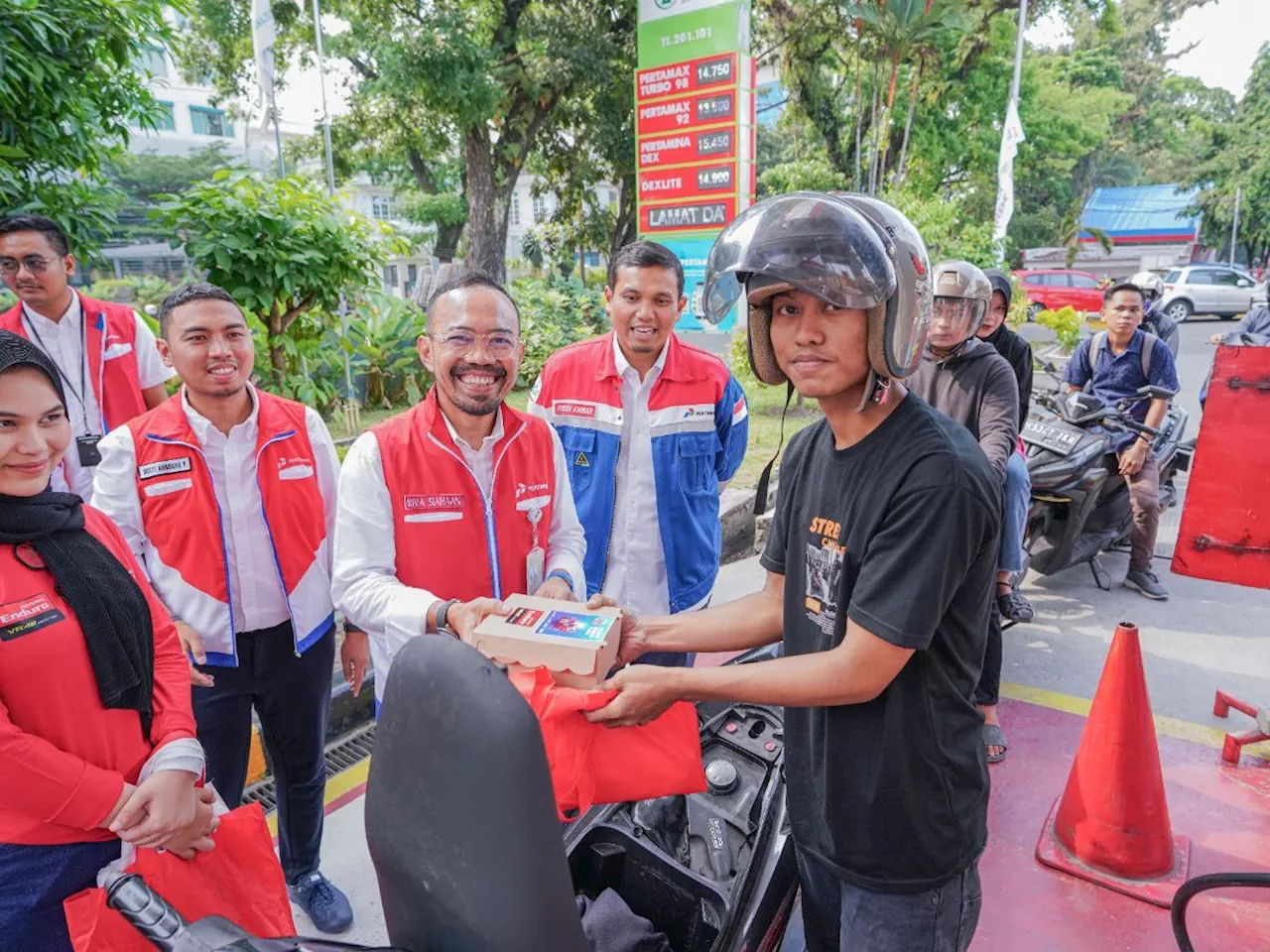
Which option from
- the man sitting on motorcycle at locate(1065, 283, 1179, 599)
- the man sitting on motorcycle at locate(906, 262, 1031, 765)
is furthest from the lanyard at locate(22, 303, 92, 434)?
the man sitting on motorcycle at locate(1065, 283, 1179, 599)

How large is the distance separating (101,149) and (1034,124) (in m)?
23.7

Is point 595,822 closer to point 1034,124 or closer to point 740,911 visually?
point 740,911

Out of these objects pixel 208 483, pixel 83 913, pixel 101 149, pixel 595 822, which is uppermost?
pixel 101 149

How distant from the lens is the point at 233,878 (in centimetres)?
174

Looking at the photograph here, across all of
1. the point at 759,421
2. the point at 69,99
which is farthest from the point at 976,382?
the point at 759,421

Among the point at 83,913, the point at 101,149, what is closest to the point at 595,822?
the point at 83,913

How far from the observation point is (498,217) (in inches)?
622

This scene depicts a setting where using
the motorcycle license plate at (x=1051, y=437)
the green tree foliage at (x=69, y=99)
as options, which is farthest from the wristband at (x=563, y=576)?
the motorcycle license plate at (x=1051, y=437)

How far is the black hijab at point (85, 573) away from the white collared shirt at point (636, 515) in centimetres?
174

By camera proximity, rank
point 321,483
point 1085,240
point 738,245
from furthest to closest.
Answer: point 1085,240 → point 321,483 → point 738,245

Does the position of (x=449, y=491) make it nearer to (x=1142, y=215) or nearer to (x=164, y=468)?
(x=164, y=468)

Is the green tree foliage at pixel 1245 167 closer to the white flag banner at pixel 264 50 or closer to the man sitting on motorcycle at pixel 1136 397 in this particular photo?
the man sitting on motorcycle at pixel 1136 397

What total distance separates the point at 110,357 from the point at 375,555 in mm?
2264

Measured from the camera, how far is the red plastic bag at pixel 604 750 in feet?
5.33
